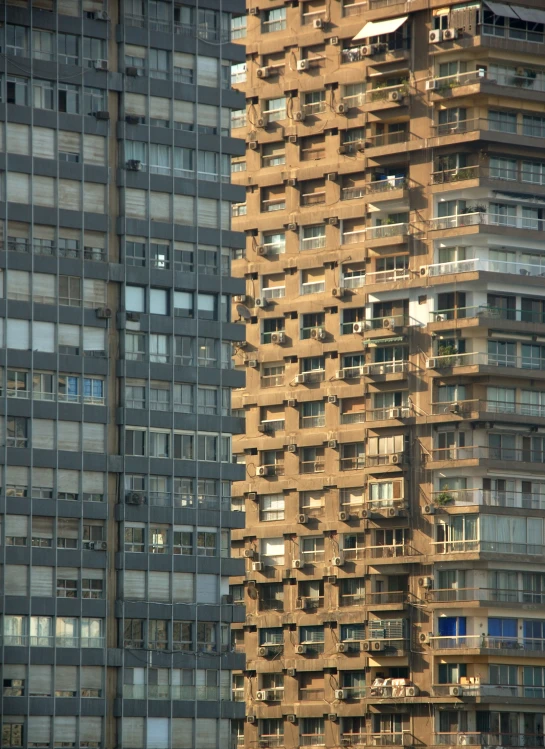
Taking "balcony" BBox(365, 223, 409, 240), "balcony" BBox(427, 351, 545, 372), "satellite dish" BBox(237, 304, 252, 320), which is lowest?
"balcony" BBox(427, 351, 545, 372)

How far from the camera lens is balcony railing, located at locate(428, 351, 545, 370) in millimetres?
124500

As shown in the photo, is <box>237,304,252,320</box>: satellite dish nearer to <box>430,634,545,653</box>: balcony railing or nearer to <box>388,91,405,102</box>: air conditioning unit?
<box>388,91,405,102</box>: air conditioning unit

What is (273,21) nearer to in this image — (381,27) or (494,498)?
(381,27)

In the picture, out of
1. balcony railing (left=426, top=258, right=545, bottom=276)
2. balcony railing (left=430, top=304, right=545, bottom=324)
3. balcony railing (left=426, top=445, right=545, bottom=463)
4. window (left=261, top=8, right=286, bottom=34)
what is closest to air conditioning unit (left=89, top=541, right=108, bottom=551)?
balcony railing (left=426, top=445, right=545, bottom=463)

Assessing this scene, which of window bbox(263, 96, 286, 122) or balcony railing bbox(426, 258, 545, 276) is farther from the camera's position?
window bbox(263, 96, 286, 122)

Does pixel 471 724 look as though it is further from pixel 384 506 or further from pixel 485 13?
pixel 485 13

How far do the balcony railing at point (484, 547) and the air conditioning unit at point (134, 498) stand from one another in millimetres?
20829

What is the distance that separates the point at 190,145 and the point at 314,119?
21.1 metres

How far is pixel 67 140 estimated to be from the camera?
363ft

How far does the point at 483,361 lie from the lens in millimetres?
124438

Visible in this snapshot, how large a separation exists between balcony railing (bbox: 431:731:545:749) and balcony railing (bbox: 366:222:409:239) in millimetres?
27193

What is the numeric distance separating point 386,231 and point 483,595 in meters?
21.1

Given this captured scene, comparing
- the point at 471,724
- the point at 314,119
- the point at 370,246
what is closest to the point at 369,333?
the point at 370,246

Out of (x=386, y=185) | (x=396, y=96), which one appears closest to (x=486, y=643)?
(x=386, y=185)
